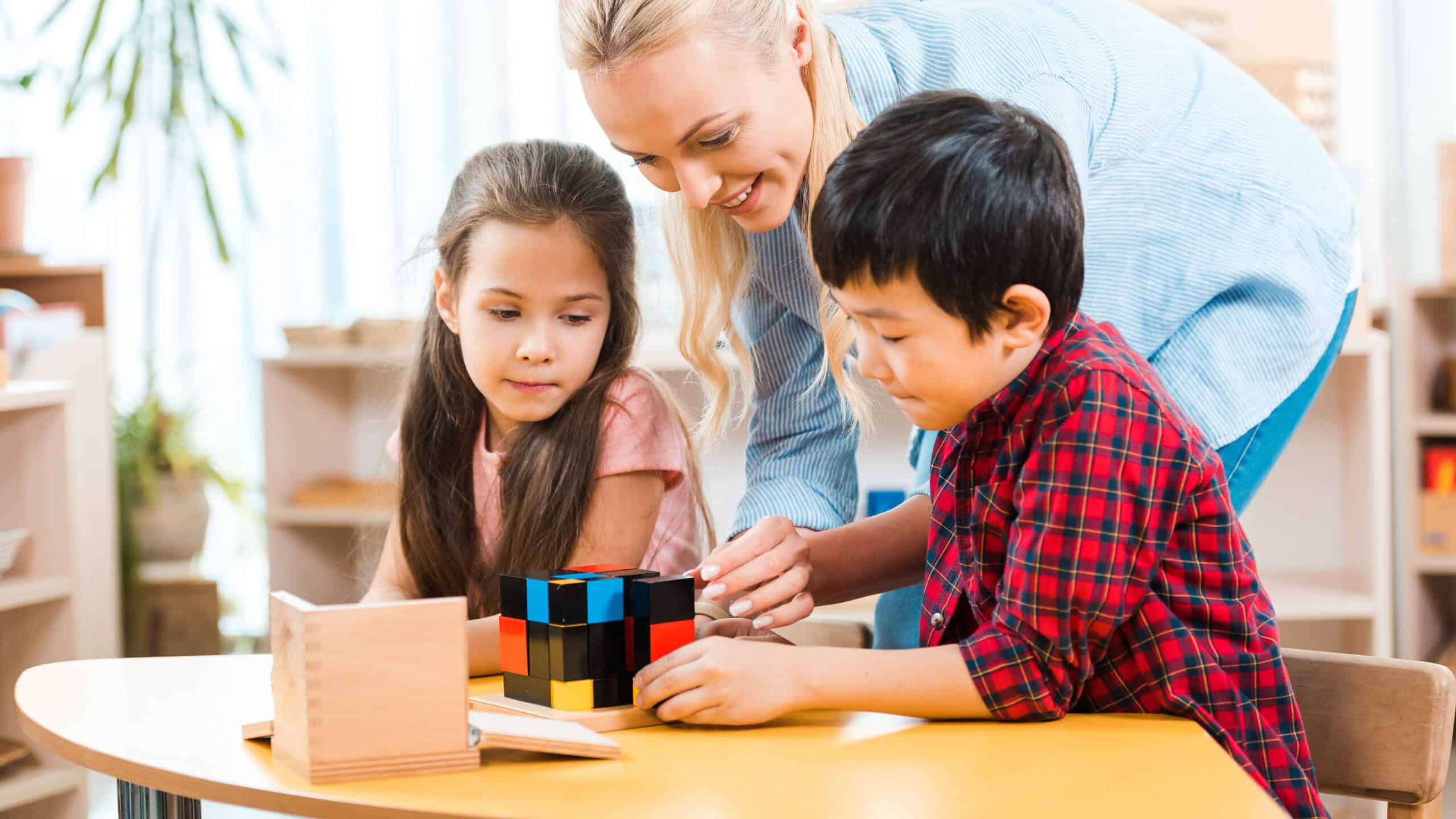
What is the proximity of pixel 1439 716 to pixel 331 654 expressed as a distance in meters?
0.82

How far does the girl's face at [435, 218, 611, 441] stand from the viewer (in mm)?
1457

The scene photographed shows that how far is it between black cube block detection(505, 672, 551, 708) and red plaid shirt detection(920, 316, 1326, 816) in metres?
0.31

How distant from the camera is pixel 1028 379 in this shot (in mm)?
1002

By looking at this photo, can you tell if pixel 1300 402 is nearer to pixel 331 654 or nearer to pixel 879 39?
pixel 879 39

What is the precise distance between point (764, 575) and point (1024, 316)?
0.33 meters

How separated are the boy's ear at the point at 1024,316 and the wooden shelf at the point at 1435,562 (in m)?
2.35

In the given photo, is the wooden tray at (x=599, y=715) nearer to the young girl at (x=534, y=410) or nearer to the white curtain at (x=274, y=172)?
the young girl at (x=534, y=410)

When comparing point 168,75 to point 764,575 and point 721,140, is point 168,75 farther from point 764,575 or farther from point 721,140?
point 764,575

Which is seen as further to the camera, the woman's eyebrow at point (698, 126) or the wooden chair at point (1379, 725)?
the woman's eyebrow at point (698, 126)

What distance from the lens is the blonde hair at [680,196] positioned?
1131mm

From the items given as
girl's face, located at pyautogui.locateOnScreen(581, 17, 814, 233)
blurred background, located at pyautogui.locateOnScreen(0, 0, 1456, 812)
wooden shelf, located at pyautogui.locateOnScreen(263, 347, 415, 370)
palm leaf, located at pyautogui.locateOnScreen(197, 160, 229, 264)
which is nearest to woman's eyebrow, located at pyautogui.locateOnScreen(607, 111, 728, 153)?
girl's face, located at pyautogui.locateOnScreen(581, 17, 814, 233)

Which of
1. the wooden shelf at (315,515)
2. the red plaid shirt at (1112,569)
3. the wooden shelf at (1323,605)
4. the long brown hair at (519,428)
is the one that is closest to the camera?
the red plaid shirt at (1112,569)

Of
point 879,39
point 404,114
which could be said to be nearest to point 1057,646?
point 879,39

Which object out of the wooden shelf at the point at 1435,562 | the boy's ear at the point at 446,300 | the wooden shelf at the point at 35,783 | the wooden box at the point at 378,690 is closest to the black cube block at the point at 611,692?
the wooden box at the point at 378,690
